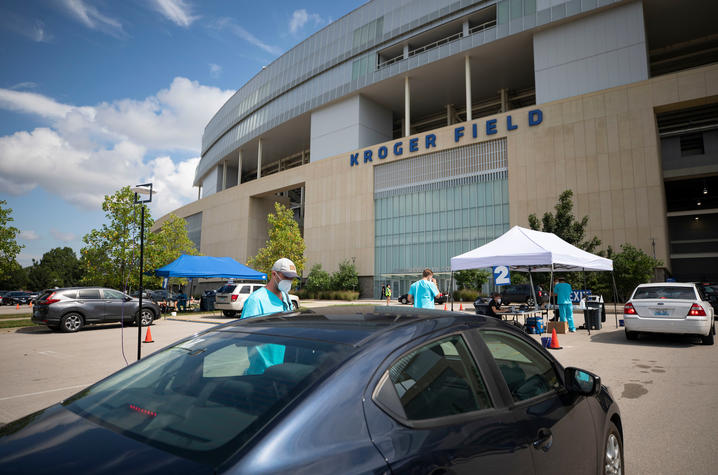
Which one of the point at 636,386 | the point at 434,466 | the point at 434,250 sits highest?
the point at 434,250

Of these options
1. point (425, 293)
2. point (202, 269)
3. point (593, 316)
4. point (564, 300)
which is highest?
point (202, 269)

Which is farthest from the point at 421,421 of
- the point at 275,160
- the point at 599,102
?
the point at 275,160

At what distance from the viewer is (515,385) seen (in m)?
2.40

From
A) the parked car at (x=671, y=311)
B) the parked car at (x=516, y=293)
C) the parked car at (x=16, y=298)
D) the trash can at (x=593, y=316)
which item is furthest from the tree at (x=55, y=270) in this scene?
the parked car at (x=671, y=311)

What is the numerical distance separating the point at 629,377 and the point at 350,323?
746 centimetres

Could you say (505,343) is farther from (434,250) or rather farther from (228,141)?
(228,141)

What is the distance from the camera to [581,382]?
2.61 meters

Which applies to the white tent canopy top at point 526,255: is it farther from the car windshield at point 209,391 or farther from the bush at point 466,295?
the bush at point 466,295

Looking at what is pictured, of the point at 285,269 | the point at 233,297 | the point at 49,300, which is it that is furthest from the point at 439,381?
the point at 233,297

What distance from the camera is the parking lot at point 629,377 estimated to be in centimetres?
436

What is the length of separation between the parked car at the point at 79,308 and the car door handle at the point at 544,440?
14.9 meters

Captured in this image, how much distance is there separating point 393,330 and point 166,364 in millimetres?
1158

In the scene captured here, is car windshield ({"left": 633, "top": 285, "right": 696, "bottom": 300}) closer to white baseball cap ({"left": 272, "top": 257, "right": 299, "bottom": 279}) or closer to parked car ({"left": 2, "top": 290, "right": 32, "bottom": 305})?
white baseball cap ({"left": 272, "top": 257, "right": 299, "bottom": 279})

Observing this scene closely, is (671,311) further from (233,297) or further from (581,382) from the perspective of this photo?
(233,297)
